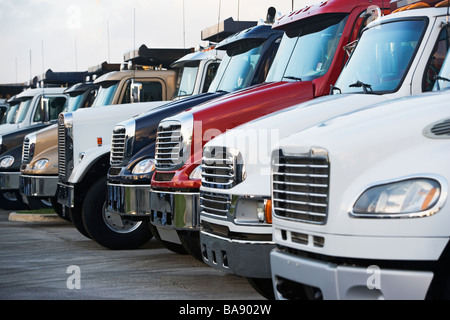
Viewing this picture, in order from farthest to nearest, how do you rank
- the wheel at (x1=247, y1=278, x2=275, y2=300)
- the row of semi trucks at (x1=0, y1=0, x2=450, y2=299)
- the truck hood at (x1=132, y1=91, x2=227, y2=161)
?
1. the truck hood at (x1=132, y1=91, x2=227, y2=161)
2. the wheel at (x1=247, y1=278, x2=275, y2=300)
3. the row of semi trucks at (x1=0, y1=0, x2=450, y2=299)

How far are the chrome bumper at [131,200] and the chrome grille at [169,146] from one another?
3.05 feet

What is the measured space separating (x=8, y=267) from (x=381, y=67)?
16.6 ft

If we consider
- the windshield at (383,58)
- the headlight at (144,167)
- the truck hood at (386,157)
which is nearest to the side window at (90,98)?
the headlight at (144,167)

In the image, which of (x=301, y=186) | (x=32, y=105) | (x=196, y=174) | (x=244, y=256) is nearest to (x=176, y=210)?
(x=196, y=174)

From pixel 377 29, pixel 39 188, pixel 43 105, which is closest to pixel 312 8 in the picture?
pixel 377 29

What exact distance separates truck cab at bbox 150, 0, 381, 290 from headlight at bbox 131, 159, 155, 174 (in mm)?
935

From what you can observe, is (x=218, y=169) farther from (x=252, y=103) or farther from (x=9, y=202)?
(x=9, y=202)

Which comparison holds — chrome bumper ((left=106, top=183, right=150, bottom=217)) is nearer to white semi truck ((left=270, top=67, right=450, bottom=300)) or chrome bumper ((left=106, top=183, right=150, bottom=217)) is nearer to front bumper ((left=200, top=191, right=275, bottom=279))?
front bumper ((left=200, top=191, right=275, bottom=279))

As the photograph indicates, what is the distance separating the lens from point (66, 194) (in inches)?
500

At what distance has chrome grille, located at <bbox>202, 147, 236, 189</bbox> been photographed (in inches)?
281

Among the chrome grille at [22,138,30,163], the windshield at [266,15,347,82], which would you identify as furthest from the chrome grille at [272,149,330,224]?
the chrome grille at [22,138,30,163]

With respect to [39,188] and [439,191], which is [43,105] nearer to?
[39,188]

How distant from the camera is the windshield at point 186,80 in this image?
13398mm

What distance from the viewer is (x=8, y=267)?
10.6 metres
